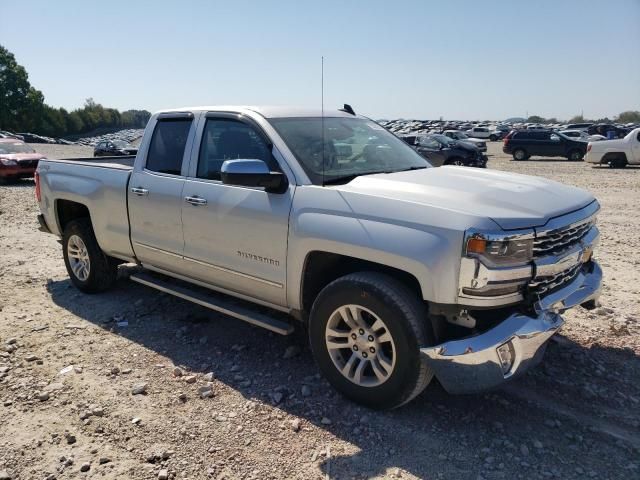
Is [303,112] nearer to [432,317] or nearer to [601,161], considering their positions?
[432,317]

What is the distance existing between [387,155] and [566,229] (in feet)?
5.22

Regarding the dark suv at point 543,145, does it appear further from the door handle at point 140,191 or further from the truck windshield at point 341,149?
the door handle at point 140,191

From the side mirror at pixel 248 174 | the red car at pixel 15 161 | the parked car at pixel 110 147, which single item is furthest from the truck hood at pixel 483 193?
the parked car at pixel 110 147

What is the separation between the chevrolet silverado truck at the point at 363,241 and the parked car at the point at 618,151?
20.3 m

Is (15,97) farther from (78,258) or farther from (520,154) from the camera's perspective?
(78,258)

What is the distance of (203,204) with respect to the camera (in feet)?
13.8

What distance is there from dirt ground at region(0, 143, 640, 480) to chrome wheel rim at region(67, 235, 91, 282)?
70 cm

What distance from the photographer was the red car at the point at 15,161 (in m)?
16.8

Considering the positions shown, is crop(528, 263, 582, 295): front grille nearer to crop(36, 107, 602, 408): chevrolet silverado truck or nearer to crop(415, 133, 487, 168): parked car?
crop(36, 107, 602, 408): chevrolet silverado truck

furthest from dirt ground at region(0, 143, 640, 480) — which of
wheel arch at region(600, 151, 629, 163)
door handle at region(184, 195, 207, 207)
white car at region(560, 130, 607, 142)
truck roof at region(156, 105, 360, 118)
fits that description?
white car at region(560, 130, 607, 142)

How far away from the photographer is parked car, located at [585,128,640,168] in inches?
846

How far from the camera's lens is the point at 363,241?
327 cm

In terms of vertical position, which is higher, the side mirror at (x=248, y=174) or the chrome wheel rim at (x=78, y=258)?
the side mirror at (x=248, y=174)

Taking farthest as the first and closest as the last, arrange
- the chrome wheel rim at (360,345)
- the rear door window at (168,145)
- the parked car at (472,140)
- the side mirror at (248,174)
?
the parked car at (472,140)
the rear door window at (168,145)
the side mirror at (248,174)
the chrome wheel rim at (360,345)
